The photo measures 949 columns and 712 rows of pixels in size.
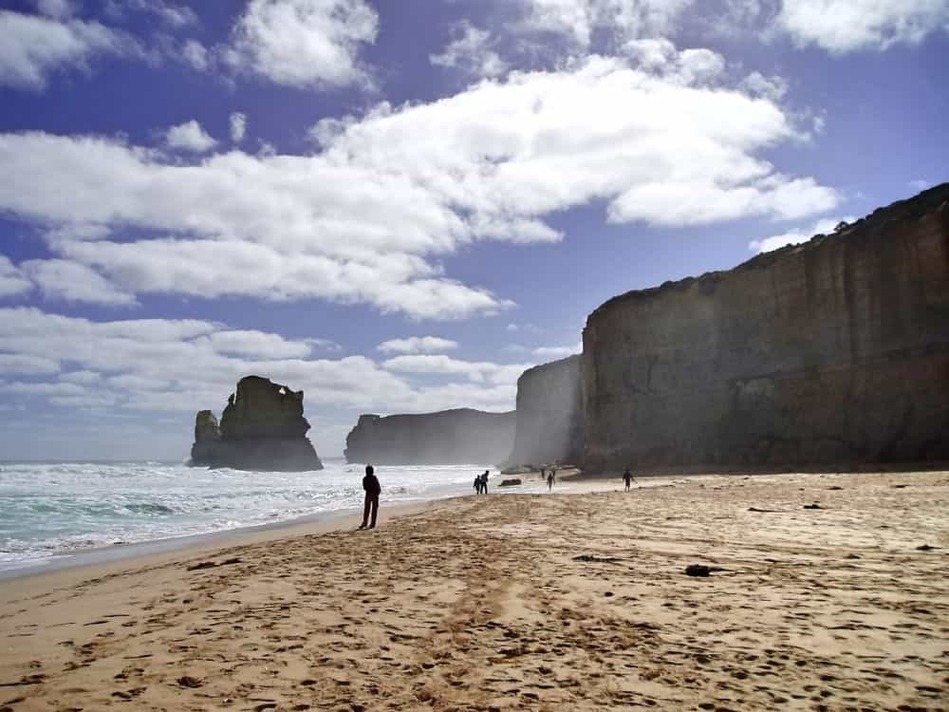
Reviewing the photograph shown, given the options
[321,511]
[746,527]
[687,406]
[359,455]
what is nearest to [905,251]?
[687,406]

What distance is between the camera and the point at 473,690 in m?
3.90

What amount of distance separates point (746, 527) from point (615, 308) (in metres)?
44.9

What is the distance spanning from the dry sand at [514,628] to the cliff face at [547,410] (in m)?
76.0

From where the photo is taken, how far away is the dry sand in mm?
3852

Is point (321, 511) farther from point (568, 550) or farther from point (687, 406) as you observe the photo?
point (687, 406)

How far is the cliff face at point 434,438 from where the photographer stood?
182 meters

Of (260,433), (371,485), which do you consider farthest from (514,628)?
(260,433)

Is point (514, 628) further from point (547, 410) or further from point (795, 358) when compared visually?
point (547, 410)

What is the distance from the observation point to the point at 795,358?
3866 centimetres

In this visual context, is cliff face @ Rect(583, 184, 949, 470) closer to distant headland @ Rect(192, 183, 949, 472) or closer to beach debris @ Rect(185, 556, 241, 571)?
distant headland @ Rect(192, 183, 949, 472)

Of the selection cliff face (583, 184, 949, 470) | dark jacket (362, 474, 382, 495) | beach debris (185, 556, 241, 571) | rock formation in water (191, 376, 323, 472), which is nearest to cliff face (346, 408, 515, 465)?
rock formation in water (191, 376, 323, 472)

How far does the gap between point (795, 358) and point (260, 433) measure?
92.4m

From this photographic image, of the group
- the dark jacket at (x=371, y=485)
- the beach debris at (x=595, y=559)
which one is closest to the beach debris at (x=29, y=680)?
the beach debris at (x=595, y=559)

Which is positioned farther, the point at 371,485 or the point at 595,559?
the point at 371,485
